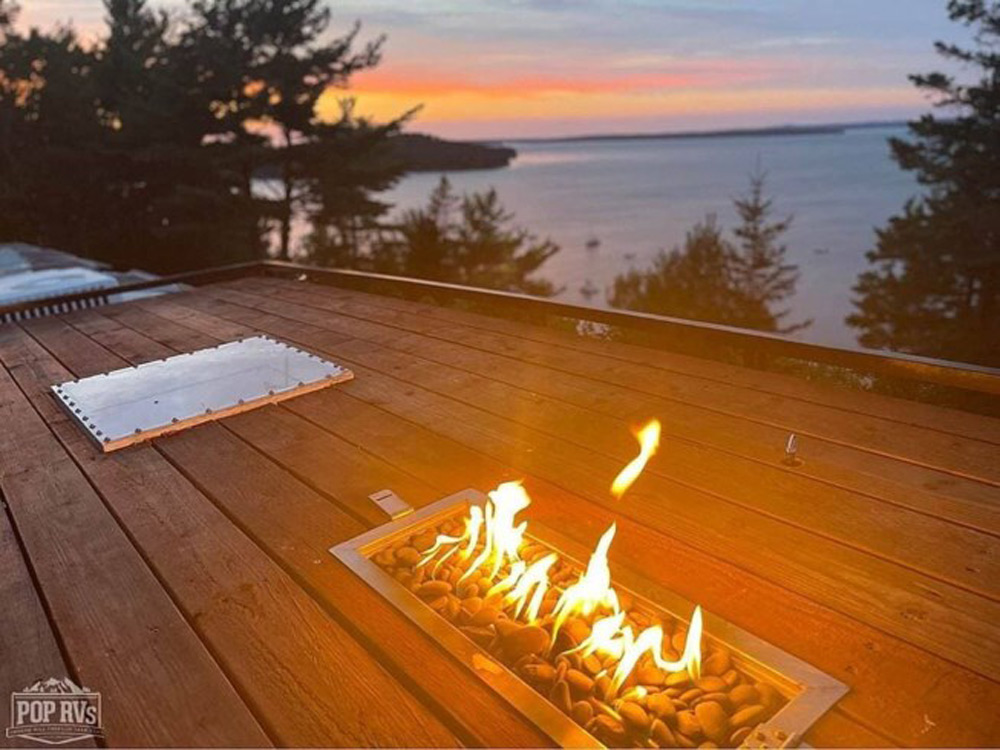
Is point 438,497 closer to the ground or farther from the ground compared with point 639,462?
closer to the ground

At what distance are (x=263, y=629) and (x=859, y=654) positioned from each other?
1.42m

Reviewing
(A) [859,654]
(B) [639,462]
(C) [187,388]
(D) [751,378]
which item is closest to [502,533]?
(B) [639,462]

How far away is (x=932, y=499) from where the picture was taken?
204 cm

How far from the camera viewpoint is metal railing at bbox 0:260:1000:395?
2.58 m

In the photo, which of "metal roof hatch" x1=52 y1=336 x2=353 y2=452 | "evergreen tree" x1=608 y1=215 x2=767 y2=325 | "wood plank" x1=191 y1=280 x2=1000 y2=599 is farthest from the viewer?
"evergreen tree" x1=608 y1=215 x2=767 y2=325

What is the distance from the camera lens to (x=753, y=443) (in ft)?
8.16

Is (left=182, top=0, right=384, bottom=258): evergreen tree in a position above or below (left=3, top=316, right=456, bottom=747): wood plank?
above

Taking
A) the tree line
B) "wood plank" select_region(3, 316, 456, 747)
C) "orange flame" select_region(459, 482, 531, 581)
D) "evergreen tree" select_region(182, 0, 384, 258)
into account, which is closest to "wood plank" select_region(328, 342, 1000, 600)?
"orange flame" select_region(459, 482, 531, 581)

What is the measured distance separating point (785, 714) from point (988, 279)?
65.5ft

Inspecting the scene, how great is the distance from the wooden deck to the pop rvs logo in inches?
1.3

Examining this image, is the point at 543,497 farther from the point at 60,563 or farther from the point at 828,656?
the point at 60,563

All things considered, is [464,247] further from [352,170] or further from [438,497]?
[438,497]

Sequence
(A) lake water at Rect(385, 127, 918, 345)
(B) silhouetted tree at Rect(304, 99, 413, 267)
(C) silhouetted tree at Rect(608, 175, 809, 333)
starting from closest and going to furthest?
(B) silhouetted tree at Rect(304, 99, 413, 267) < (C) silhouetted tree at Rect(608, 175, 809, 333) < (A) lake water at Rect(385, 127, 918, 345)

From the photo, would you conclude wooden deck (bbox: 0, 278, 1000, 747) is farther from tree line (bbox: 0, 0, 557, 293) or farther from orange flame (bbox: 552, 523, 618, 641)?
tree line (bbox: 0, 0, 557, 293)
